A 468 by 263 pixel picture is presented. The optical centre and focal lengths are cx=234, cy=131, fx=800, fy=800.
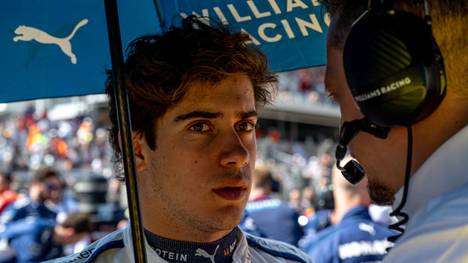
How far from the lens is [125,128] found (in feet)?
5.85

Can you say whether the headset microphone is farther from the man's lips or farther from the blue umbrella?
the blue umbrella

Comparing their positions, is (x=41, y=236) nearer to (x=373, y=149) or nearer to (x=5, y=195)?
(x=5, y=195)

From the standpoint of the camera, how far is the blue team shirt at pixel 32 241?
6886 millimetres

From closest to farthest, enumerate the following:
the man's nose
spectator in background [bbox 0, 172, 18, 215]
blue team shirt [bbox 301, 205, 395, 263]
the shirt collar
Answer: the shirt collar
the man's nose
blue team shirt [bbox 301, 205, 395, 263]
spectator in background [bbox 0, 172, 18, 215]

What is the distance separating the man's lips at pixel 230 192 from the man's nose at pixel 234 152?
6 centimetres

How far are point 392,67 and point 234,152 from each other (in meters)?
0.93

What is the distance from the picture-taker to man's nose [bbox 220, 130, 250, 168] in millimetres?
2182

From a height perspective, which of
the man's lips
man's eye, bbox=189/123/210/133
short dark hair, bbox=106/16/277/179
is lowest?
the man's lips

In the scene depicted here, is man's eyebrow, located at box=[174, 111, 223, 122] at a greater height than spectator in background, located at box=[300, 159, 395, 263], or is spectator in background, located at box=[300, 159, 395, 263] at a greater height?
man's eyebrow, located at box=[174, 111, 223, 122]

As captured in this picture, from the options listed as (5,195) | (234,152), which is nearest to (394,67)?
(234,152)

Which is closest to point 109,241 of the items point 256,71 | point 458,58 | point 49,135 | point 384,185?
point 256,71

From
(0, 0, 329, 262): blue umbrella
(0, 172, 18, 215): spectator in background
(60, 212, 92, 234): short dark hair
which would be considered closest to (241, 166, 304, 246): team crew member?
(60, 212, 92, 234): short dark hair

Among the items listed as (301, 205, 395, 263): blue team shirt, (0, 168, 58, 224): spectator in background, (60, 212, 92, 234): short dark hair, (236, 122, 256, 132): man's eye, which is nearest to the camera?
(236, 122, 256, 132): man's eye

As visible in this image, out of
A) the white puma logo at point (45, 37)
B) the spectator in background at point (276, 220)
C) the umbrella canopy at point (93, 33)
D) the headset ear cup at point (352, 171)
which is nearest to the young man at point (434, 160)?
the headset ear cup at point (352, 171)
